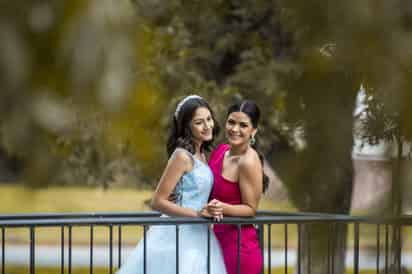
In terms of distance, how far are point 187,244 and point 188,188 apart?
403 mm

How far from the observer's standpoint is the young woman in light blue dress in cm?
637

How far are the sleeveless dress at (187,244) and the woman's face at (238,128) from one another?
1.03 ft

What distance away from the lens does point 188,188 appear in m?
6.46

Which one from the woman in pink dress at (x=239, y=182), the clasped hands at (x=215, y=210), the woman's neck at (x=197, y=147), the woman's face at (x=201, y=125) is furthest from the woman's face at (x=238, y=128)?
the clasped hands at (x=215, y=210)

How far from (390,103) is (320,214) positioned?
21 cm

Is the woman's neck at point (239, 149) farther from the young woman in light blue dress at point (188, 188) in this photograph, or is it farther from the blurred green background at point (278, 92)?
the blurred green background at point (278, 92)

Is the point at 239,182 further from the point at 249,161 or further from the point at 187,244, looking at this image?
the point at 187,244

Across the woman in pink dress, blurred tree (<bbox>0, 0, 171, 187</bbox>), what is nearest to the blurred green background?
blurred tree (<bbox>0, 0, 171, 187</bbox>)

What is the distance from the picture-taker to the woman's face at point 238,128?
6.20 m

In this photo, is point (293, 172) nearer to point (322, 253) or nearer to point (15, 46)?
point (322, 253)

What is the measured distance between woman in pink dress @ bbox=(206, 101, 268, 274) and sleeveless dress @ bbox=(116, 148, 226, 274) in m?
0.05

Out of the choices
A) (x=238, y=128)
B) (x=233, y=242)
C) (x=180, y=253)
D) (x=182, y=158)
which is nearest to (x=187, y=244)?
(x=180, y=253)

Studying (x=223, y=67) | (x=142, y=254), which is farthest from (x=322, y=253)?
(x=223, y=67)

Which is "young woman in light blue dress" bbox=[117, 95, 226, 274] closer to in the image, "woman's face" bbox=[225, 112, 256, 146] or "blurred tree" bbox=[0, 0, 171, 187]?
"woman's face" bbox=[225, 112, 256, 146]
